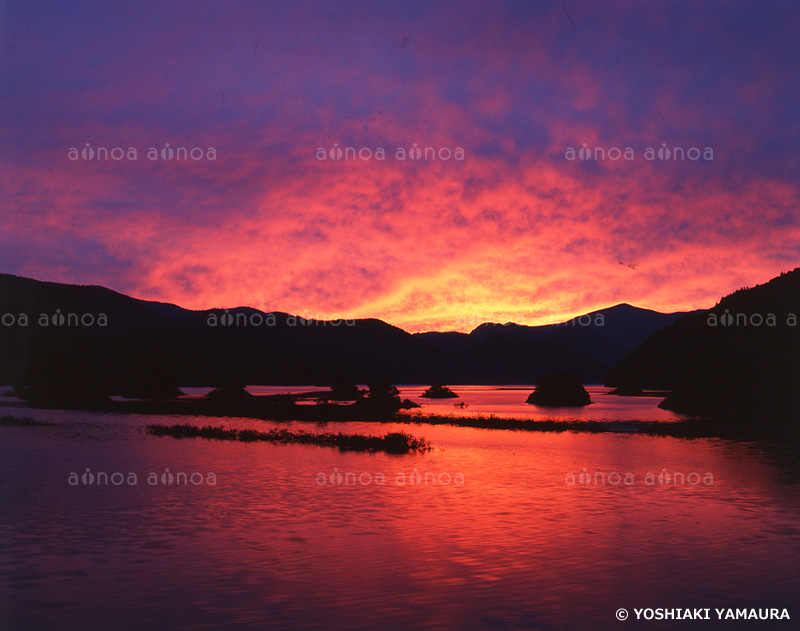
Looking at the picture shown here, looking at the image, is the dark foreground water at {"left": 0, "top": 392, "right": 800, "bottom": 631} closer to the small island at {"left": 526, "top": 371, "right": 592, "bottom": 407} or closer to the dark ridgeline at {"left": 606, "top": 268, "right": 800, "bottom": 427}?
the dark ridgeline at {"left": 606, "top": 268, "right": 800, "bottom": 427}

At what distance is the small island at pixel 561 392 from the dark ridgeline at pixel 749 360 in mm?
19502

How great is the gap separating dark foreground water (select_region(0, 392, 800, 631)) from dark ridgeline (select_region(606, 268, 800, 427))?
139 ft

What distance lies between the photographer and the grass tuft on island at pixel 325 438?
146 ft

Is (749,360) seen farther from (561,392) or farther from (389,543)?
(389,543)

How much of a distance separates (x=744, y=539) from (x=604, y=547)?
434 centimetres

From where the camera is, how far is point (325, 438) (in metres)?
49.8

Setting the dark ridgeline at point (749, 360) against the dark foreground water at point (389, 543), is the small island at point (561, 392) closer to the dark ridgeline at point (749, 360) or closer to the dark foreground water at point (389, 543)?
the dark ridgeline at point (749, 360)

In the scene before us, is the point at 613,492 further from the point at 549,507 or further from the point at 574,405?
the point at 574,405

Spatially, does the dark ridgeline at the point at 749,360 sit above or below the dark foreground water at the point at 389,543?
above

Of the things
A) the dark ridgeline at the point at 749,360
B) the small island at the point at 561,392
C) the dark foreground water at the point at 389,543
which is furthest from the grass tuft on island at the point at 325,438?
the small island at the point at 561,392

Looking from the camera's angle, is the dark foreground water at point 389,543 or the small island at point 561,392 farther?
the small island at point 561,392

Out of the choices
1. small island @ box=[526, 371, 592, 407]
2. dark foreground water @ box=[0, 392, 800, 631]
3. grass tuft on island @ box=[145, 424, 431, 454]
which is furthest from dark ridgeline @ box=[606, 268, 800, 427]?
dark foreground water @ box=[0, 392, 800, 631]

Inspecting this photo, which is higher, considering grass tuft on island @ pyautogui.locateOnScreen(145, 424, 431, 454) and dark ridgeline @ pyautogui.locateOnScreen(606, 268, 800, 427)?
dark ridgeline @ pyautogui.locateOnScreen(606, 268, 800, 427)

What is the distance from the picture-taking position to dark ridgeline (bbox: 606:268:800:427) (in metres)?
75.2
